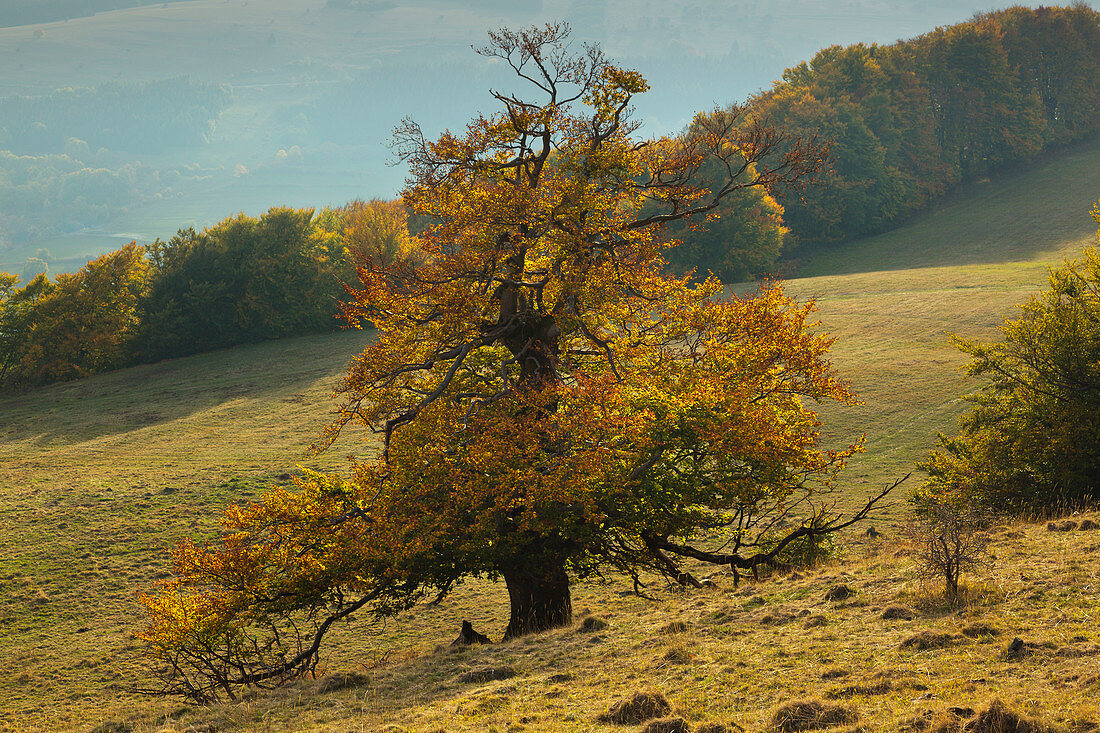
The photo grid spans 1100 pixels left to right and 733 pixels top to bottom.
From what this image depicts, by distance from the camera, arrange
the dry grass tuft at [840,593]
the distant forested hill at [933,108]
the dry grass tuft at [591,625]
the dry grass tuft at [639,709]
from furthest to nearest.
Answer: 1. the distant forested hill at [933,108]
2. the dry grass tuft at [591,625]
3. the dry grass tuft at [840,593]
4. the dry grass tuft at [639,709]

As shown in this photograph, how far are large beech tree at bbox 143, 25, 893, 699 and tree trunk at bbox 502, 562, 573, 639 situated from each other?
5 cm

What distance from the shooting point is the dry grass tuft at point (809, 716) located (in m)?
8.27

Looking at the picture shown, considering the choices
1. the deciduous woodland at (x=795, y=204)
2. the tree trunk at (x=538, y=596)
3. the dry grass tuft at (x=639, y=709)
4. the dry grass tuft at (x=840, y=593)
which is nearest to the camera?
the dry grass tuft at (x=639, y=709)

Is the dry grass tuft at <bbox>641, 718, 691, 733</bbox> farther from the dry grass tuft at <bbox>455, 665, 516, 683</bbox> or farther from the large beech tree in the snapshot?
the large beech tree

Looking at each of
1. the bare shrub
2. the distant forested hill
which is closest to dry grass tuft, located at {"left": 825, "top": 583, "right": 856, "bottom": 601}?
the bare shrub

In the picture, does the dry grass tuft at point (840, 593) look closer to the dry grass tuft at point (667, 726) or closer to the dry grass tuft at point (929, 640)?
the dry grass tuft at point (929, 640)

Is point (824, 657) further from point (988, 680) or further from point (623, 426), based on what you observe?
point (623, 426)

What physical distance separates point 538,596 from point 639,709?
33.2 ft

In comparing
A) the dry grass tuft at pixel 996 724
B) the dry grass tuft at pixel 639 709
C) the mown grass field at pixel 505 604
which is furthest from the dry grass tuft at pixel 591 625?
the dry grass tuft at pixel 996 724

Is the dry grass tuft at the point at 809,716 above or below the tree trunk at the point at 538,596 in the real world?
above

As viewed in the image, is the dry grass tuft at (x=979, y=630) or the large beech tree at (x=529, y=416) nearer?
the dry grass tuft at (x=979, y=630)

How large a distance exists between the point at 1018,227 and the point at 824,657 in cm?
9246

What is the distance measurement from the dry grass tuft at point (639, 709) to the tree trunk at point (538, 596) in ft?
30.0

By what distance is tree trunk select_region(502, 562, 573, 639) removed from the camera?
18.8 m
